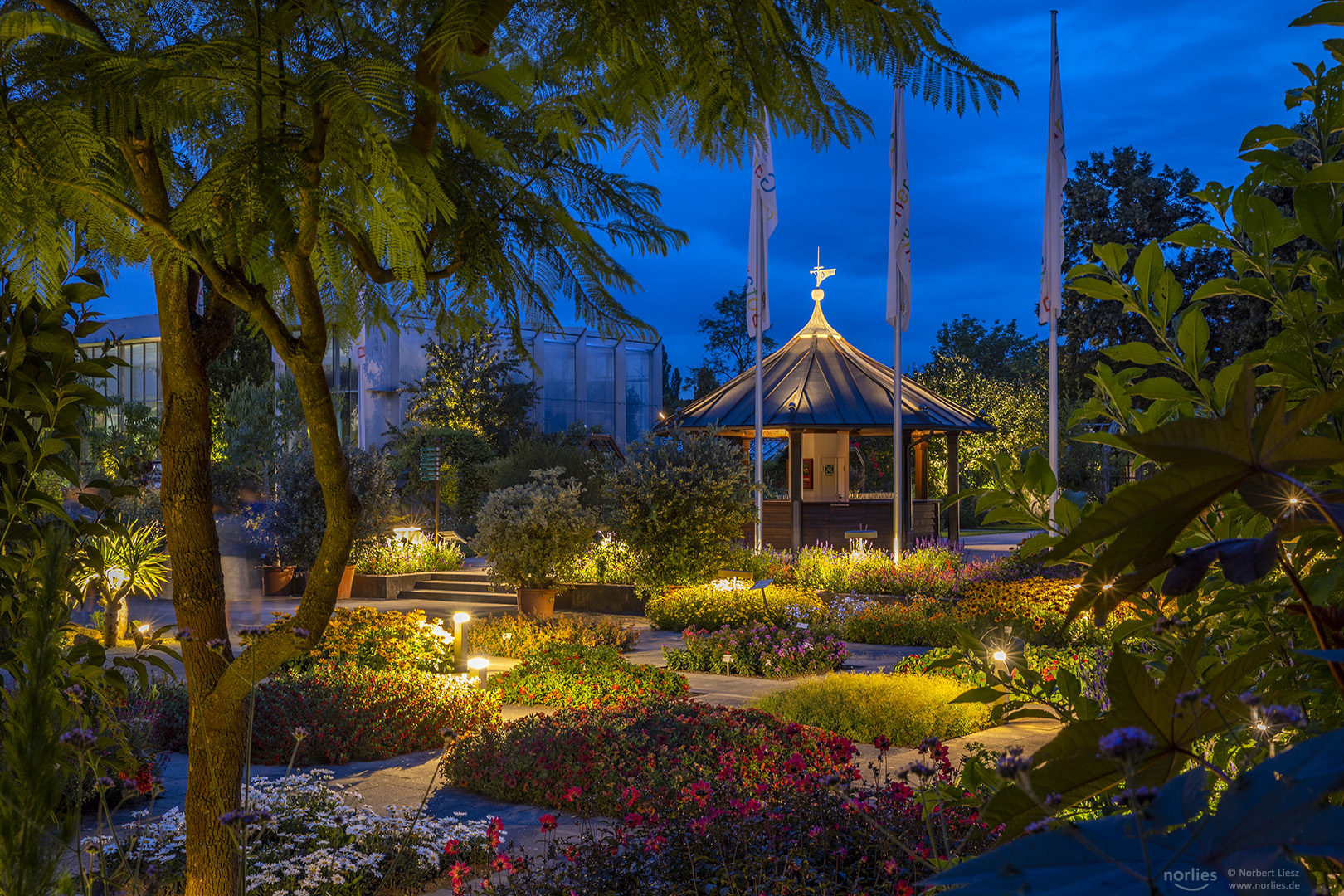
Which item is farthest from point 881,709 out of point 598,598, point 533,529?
point 598,598

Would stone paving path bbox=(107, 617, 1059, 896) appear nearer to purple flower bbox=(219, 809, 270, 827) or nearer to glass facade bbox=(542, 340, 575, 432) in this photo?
purple flower bbox=(219, 809, 270, 827)

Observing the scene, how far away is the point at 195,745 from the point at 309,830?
2.14m

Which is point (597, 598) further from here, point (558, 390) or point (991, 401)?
point (991, 401)

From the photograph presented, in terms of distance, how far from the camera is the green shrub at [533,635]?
10.4 meters

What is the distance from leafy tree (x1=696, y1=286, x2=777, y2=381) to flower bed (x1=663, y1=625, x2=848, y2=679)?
39.9 m

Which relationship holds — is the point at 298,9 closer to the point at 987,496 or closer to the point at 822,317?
the point at 987,496

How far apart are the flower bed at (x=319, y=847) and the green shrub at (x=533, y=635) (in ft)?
17.9

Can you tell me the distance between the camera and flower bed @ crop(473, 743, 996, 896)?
310 cm

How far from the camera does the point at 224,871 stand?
2488mm

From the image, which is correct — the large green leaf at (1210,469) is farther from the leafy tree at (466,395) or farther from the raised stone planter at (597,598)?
the leafy tree at (466,395)

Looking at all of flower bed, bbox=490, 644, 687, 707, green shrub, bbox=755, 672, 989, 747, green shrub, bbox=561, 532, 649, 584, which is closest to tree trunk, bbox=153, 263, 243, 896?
green shrub, bbox=755, 672, 989, 747

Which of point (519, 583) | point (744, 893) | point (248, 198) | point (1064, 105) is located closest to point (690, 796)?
point (744, 893)

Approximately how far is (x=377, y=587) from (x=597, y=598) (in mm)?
Answer: 5366

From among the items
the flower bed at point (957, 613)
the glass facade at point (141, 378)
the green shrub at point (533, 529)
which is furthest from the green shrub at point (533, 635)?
the glass facade at point (141, 378)
